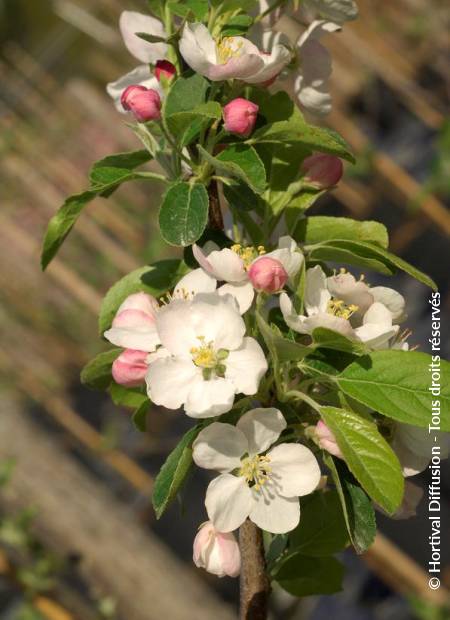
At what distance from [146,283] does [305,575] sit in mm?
349

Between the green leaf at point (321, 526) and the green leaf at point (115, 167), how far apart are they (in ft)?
1.18

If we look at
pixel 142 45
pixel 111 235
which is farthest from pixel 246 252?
pixel 111 235

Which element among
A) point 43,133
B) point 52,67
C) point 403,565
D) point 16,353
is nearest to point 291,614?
point 403,565

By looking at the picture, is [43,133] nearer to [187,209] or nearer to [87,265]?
[87,265]

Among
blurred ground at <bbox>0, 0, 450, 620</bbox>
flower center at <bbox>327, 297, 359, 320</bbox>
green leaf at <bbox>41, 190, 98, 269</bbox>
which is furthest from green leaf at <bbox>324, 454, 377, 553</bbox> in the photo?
blurred ground at <bbox>0, 0, 450, 620</bbox>

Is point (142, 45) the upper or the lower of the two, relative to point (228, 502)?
upper

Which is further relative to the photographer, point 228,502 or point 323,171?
point 323,171

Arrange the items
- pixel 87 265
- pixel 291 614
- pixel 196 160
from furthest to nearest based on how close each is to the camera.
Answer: pixel 87 265, pixel 291 614, pixel 196 160

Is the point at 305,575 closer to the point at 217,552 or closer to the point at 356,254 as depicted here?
the point at 217,552

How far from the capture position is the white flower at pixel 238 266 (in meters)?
0.68

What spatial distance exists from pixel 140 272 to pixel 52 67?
16.8ft

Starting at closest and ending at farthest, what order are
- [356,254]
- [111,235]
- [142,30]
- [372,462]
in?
[372,462], [356,254], [142,30], [111,235]

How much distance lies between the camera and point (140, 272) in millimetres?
832

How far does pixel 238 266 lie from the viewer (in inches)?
27.0
